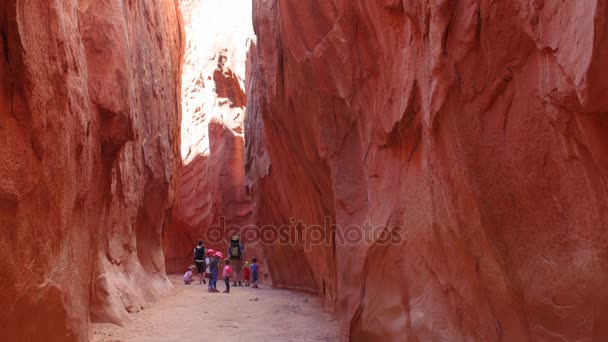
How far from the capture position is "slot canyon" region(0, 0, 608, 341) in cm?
342

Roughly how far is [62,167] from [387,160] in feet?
11.7

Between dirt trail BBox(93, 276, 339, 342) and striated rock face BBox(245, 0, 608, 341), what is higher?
striated rock face BBox(245, 0, 608, 341)

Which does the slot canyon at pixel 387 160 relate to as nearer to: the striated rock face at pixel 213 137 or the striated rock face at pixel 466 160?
the striated rock face at pixel 466 160

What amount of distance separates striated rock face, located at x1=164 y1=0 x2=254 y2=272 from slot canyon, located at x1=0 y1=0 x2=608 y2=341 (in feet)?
40.7

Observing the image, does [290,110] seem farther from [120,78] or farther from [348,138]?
[120,78]

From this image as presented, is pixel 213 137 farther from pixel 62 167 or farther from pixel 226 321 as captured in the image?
pixel 62 167

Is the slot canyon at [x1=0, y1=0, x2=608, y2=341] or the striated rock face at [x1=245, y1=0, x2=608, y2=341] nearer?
the striated rock face at [x1=245, y1=0, x2=608, y2=341]

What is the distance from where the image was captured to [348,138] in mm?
7918

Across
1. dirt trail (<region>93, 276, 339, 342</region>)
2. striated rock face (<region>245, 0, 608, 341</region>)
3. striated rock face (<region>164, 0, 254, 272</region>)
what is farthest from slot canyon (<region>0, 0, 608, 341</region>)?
striated rock face (<region>164, 0, 254, 272</region>)

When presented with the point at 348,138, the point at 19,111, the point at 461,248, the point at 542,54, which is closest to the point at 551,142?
the point at 542,54

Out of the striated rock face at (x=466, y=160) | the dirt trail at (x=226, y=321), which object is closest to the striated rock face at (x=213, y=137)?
the dirt trail at (x=226, y=321)

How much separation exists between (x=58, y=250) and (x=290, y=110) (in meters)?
6.09

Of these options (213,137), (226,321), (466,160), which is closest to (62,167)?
(466,160)

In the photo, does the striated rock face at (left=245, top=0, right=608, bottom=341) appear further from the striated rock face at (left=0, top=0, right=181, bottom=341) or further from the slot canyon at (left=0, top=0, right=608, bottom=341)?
the striated rock face at (left=0, top=0, right=181, bottom=341)
